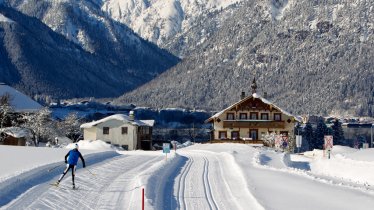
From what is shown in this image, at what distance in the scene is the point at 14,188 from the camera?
30.7 metres

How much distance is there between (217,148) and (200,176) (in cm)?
5472

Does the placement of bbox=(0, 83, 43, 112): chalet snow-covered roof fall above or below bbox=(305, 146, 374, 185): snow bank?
above

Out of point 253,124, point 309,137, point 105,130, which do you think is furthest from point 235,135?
point 309,137

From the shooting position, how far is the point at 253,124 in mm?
126312

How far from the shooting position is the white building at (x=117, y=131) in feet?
400

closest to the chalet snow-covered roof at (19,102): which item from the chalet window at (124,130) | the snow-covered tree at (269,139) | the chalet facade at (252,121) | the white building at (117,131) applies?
the white building at (117,131)

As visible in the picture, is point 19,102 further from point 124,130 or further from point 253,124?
point 253,124

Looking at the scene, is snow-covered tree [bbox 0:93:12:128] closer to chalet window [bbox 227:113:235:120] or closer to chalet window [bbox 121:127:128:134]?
chalet window [bbox 121:127:128:134]

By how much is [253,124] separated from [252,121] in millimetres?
515

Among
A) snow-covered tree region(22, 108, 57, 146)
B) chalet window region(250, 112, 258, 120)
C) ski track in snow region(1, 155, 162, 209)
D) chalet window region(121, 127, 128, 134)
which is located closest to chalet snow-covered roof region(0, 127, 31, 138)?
snow-covered tree region(22, 108, 57, 146)

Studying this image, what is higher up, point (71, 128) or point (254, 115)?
point (254, 115)

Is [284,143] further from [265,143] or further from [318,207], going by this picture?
[318,207]

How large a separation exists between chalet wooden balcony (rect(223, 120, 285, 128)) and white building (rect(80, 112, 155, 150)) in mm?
13674

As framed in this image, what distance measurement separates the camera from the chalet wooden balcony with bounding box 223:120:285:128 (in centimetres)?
12619
